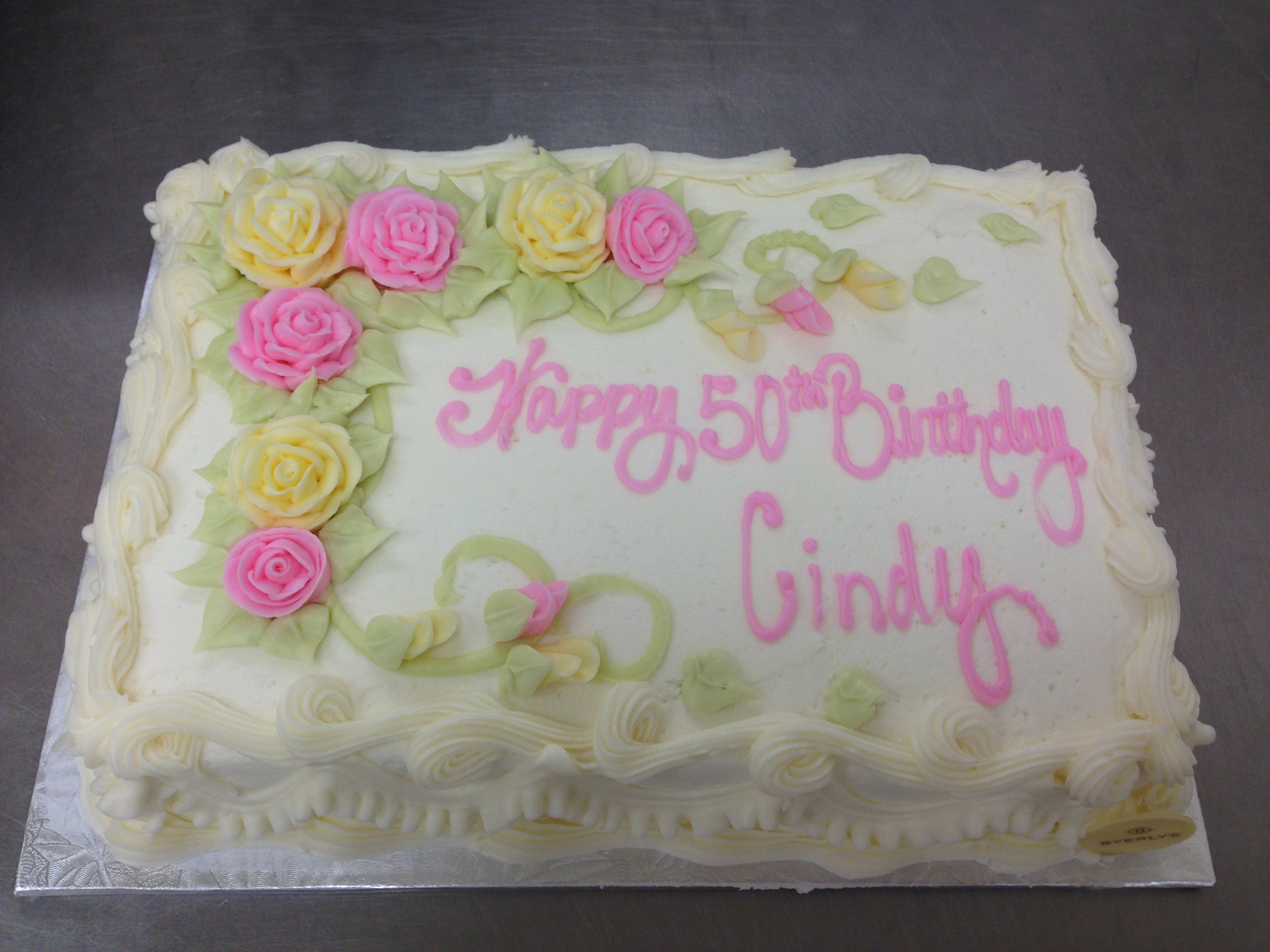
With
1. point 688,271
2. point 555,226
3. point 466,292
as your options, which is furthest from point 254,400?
point 688,271

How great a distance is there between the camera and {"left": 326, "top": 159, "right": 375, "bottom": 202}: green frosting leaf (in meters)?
2.00

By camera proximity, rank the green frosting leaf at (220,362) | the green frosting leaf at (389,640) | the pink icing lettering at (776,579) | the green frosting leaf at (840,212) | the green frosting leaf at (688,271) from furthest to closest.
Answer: the green frosting leaf at (840,212), the green frosting leaf at (688,271), the green frosting leaf at (220,362), the pink icing lettering at (776,579), the green frosting leaf at (389,640)

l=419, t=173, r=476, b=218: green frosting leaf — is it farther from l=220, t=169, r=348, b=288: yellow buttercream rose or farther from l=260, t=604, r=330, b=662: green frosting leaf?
l=260, t=604, r=330, b=662: green frosting leaf

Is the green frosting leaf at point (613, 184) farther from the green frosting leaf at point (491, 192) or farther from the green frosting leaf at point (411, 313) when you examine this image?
the green frosting leaf at point (411, 313)

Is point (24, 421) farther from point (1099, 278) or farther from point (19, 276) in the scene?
point (1099, 278)

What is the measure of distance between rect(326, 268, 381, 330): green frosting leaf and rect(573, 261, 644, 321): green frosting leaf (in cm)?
39

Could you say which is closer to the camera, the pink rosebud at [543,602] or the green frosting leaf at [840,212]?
the pink rosebud at [543,602]

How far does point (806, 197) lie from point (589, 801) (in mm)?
1345

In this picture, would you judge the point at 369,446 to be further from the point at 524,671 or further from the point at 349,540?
the point at 524,671

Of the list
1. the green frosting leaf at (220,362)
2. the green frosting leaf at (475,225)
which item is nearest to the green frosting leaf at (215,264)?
the green frosting leaf at (220,362)

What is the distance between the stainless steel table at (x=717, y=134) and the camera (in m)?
2.47

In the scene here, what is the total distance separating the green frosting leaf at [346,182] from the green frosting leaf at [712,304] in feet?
2.40

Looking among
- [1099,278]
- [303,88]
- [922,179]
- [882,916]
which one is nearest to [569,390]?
[922,179]

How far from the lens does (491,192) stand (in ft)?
6.57
